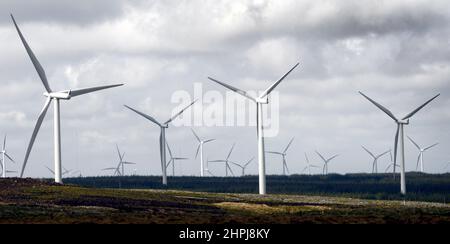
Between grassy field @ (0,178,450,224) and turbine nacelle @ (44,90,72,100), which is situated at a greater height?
turbine nacelle @ (44,90,72,100)

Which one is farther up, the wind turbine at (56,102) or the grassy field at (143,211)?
the wind turbine at (56,102)

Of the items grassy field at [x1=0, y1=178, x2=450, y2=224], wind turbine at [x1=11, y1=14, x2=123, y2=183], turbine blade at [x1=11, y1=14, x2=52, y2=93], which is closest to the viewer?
grassy field at [x1=0, y1=178, x2=450, y2=224]

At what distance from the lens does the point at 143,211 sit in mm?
119938

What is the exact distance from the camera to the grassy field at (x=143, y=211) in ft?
341

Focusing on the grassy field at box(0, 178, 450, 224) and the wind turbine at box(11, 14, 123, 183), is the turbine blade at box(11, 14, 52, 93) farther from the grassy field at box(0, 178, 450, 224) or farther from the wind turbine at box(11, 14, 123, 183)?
the grassy field at box(0, 178, 450, 224)

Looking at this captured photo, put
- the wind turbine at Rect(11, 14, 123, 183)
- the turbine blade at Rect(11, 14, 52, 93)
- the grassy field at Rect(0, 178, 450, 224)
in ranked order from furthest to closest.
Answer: the wind turbine at Rect(11, 14, 123, 183) → the turbine blade at Rect(11, 14, 52, 93) → the grassy field at Rect(0, 178, 450, 224)

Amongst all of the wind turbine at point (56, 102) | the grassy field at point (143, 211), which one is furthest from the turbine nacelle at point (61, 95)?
the grassy field at point (143, 211)

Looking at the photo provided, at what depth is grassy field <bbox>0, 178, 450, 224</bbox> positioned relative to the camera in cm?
10406

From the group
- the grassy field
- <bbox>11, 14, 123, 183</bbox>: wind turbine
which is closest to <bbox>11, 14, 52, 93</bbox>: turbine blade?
<bbox>11, 14, 123, 183</bbox>: wind turbine

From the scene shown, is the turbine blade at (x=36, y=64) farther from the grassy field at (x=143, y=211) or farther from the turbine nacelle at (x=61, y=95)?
the grassy field at (x=143, y=211)

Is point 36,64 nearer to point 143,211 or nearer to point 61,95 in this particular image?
point 61,95
